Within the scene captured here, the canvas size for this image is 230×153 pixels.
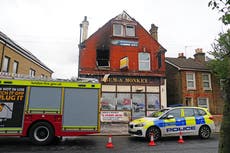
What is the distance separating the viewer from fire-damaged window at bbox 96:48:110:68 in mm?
20625

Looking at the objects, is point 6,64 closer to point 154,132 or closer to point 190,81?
point 154,132

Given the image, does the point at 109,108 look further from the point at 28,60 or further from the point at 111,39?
the point at 28,60

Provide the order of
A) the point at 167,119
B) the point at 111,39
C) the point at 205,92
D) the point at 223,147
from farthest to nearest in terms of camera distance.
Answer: the point at 205,92 < the point at 111,39 < the point at 167,119 < the point at 223,147

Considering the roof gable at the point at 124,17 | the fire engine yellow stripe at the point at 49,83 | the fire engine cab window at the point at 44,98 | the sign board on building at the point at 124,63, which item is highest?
the roof gable at the point at 124,17

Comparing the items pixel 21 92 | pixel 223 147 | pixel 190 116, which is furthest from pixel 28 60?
pixel 223 147

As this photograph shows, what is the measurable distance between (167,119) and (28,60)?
16.8 metres

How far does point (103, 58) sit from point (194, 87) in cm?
949

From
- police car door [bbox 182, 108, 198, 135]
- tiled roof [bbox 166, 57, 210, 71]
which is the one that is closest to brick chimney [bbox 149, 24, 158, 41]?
tiled roof [bbox 166, 57, 210, 71]

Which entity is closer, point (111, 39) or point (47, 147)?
point (47, 147)

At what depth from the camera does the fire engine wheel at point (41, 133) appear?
9.52 m

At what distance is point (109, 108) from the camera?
62.8 feet

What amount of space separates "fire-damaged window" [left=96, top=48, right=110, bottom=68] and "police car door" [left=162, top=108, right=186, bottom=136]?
965 centimetres

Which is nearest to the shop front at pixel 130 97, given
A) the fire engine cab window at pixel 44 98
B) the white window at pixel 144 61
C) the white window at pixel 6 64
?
the white window at pixel 144 61

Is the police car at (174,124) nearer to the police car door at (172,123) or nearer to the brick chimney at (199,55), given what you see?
the police car door at (172,123)
